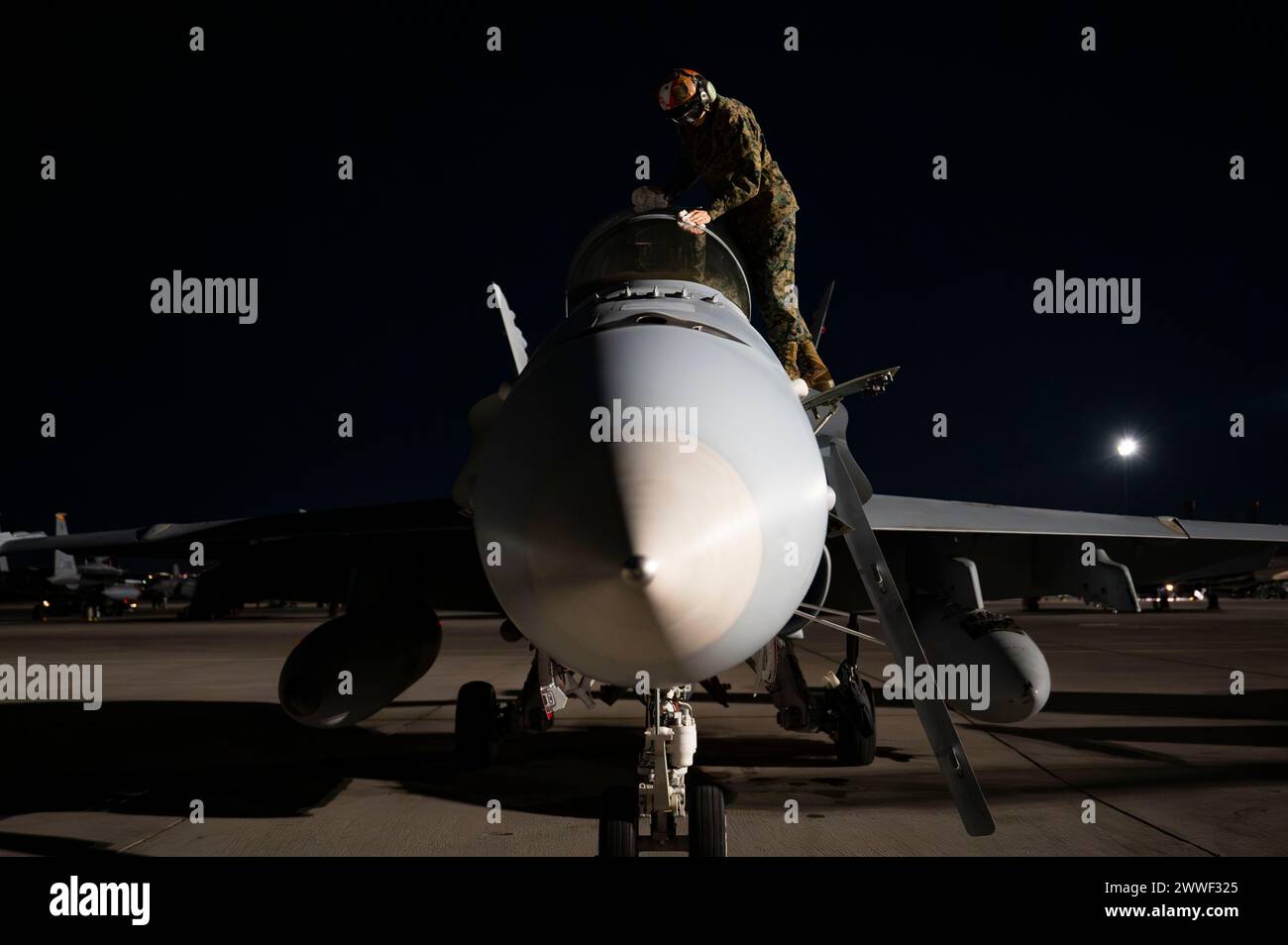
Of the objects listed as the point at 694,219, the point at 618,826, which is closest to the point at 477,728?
the point at 618,826

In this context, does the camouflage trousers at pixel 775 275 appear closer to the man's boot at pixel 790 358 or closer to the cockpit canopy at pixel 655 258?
the man's boot at pixel 790 358

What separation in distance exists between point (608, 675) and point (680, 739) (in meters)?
1.34

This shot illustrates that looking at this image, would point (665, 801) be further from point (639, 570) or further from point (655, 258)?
point (655, 258)

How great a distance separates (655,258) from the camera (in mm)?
4461

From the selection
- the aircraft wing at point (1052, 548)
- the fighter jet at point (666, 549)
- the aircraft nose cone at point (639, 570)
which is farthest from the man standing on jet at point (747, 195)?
the aircraft nose cone at point (639, 570)

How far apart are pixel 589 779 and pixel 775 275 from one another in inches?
151

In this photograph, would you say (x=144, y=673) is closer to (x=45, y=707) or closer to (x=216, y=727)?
(x=45, y=707)

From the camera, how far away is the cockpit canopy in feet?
14.6

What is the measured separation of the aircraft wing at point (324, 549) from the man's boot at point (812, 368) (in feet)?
8.04

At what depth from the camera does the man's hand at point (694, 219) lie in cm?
406

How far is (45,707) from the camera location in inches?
433
